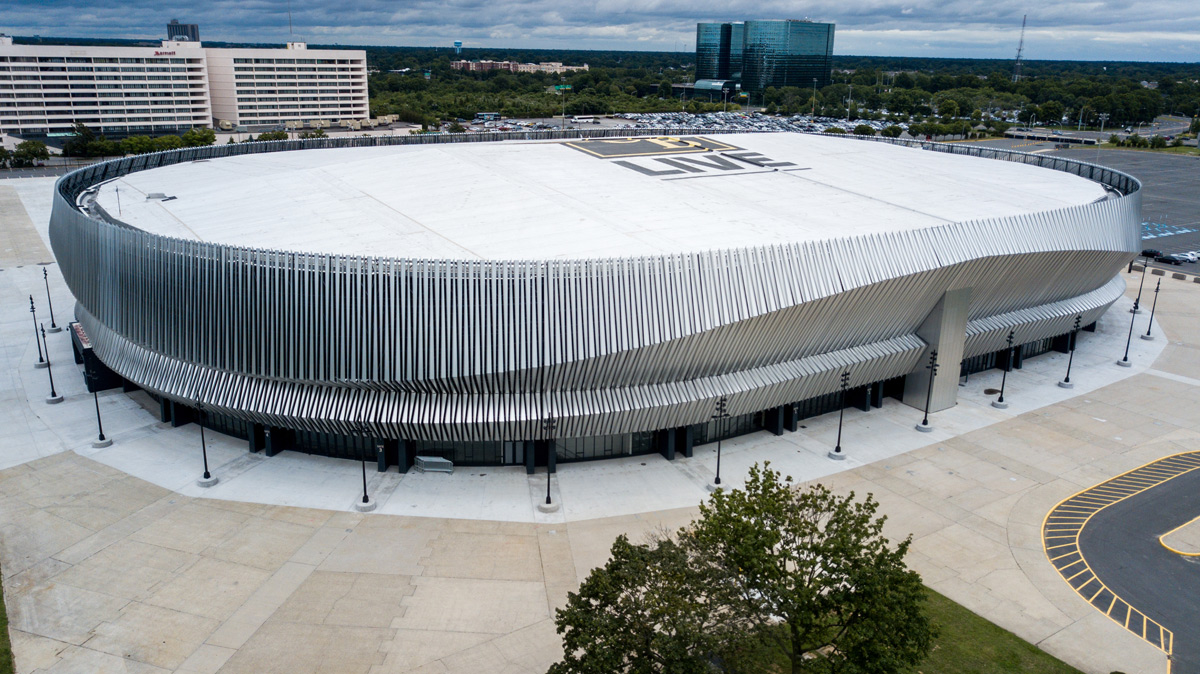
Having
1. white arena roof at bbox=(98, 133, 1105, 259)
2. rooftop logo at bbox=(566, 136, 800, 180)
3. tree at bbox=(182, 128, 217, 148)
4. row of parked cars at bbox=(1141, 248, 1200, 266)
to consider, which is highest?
rooftop logo at bbox=(566, 136, 800, 180)

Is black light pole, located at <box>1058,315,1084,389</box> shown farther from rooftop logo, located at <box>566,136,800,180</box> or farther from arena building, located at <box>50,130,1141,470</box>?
rooftop logo, located at <box>566,136,800,180</box>

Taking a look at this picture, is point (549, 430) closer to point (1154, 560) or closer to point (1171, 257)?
point (1154, 560)

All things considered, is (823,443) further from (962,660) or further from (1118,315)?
(1118,315)

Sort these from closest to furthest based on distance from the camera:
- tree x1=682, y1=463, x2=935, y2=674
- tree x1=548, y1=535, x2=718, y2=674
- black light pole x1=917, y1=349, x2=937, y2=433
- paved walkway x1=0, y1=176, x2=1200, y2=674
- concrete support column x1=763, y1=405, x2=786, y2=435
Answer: tree x1=548, y1=535, x2=718, y2=674 → tree x1=682, y1=463, x2=935, y2=674 → paved walkway x1=0, y1=176, x2=1200, y2=674 → concrete support column x1=763, y1=405, x2=786, y2=435 → black light pole x1=917, y1=349, x2=937, y2=433

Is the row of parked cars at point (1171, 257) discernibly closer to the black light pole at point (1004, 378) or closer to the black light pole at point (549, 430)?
the black light pole at point (1004, 378)

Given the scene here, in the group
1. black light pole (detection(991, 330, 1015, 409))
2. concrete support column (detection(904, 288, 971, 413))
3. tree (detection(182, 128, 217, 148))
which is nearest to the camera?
concrete support column (detection(904, 288, 971, 413))

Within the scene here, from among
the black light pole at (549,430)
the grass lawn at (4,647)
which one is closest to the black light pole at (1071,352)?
the black light pole at (549,430)

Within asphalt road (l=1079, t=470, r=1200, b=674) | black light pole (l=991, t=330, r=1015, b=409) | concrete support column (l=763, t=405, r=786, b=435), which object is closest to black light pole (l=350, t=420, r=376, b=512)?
concrete support column (l=763, t=405, r=786, b=435)

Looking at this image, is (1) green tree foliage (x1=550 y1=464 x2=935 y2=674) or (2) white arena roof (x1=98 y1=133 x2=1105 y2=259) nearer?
(1) green tree foliage (x1=550 y1=464 x2=935 y2=674)
